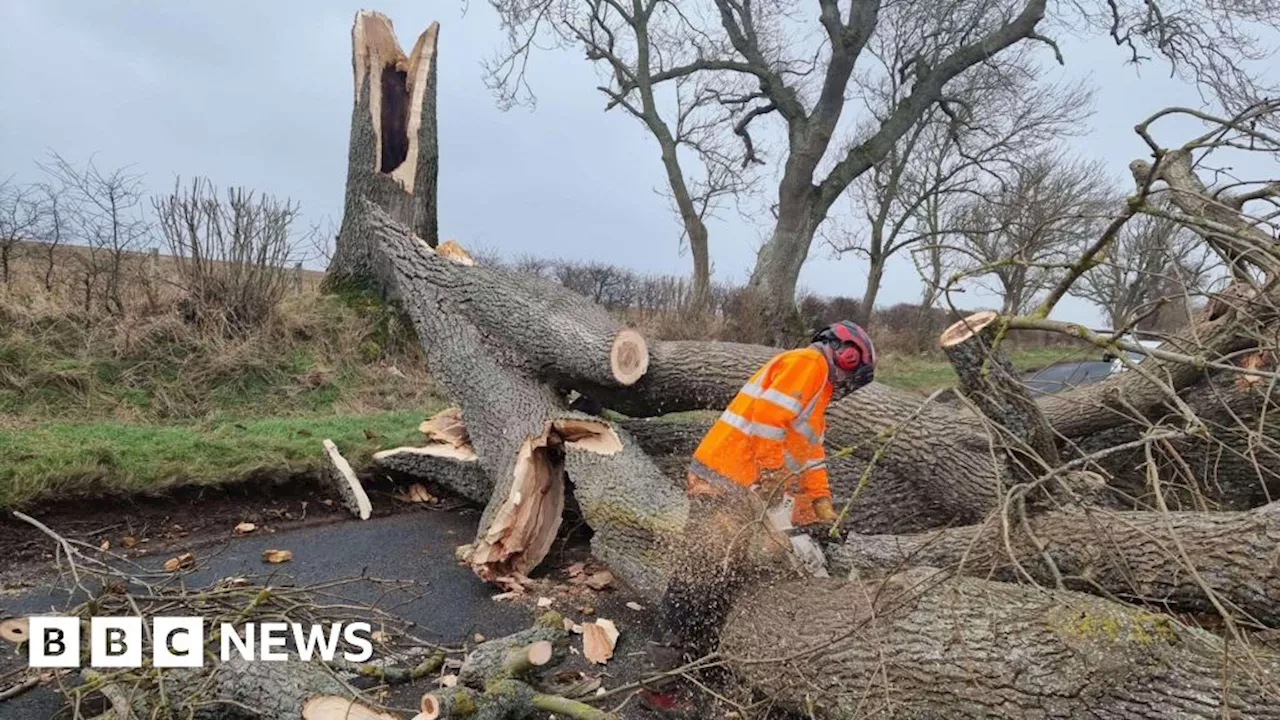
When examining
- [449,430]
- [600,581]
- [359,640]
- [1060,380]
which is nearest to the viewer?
[359,640]

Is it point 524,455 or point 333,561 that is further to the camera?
point 524,455

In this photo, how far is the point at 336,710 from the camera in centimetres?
235

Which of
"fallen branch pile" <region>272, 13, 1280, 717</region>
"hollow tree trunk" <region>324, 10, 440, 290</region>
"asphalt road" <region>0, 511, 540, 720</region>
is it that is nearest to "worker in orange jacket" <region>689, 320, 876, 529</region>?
"fallen branch pile" <region>272, 13, 1280, 717</region>

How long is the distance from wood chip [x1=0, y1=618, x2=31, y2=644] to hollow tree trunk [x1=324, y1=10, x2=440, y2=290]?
6.36 m

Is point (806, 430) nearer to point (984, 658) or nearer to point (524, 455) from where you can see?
point (984, 658)

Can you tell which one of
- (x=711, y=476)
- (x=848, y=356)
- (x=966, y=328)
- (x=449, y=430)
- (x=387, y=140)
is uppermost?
(x=387, y=140)

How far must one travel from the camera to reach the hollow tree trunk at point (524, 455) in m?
3.89

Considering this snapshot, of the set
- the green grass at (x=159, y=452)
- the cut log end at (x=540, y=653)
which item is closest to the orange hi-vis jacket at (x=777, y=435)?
the cut log end at (x=540, y=653)

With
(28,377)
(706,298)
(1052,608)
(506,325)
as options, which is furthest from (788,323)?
(1052,608)

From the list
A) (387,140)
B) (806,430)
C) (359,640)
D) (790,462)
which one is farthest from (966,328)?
(387,140)

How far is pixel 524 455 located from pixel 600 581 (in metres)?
0.82

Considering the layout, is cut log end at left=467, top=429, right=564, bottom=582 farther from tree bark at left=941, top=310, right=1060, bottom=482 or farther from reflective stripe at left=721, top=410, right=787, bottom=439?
tree bark at left=941, top=310, right=1060, bottom=482

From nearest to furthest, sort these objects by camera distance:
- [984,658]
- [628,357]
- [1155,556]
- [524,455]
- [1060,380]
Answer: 1. [984,658]
2. [1155,556]
3. [1060,380]
4. [524,455]
5. [628,357]

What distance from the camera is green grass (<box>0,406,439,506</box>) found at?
427 centimetres
